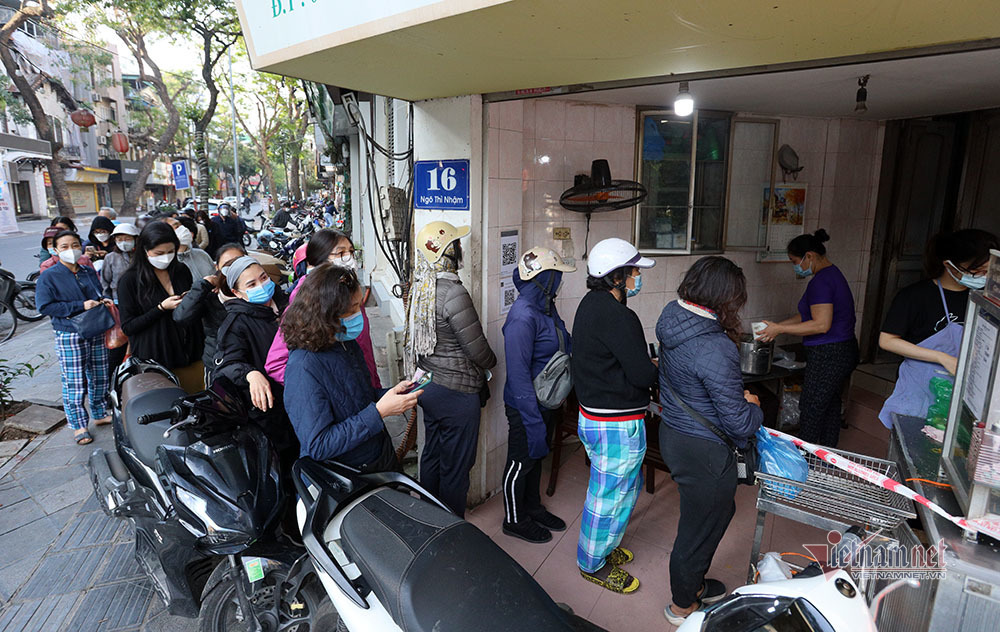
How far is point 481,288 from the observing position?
3527mm

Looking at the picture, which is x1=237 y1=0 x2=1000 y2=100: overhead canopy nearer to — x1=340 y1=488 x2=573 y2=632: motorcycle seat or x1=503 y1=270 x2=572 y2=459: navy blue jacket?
x1=503 y1=270 x2=572 y2=459: navy blue jacket

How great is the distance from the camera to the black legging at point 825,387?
3.90m

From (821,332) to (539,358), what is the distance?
6.99 feet

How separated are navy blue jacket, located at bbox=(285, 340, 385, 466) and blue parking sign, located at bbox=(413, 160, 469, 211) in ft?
4.78

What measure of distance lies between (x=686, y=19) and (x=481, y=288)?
2.08 metres

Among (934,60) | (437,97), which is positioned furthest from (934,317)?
(437,97)

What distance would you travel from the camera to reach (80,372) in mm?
4562

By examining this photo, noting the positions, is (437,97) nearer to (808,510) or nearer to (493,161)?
(493,161)

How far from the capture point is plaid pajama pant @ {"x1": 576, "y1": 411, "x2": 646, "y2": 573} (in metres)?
2.72

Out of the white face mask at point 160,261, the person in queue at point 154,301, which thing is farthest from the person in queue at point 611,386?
the white face mask at point 160,261

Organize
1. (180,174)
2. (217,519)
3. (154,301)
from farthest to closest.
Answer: (180,174), (154,301), (217,519)

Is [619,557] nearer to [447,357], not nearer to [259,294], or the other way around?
[447,357]

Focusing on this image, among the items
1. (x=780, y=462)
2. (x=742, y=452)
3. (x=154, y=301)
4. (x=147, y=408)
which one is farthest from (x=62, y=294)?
(x=780, y=462)

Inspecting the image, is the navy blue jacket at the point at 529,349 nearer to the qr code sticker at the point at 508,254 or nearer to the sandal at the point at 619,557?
the qr code sticker at the point at 508,254
